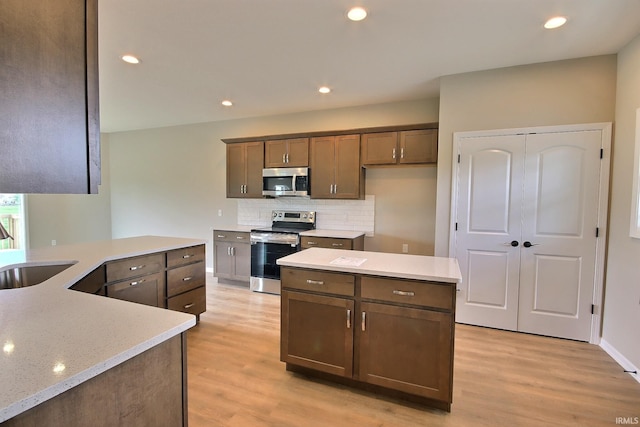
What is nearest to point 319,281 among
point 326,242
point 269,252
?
point 326,242

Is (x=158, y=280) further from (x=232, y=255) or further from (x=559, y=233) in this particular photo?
(x=559, y=233)

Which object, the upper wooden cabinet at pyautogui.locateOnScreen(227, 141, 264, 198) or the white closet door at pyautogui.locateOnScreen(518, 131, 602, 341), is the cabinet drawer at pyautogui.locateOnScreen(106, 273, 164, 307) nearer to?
the upper wooden cabinet at pyautogui.locateOnScreen(227, 141, 264, 198)

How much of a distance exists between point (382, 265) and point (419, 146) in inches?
88.5

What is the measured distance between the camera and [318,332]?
2.20 metres

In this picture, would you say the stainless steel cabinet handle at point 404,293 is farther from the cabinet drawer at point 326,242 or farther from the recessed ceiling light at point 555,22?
the recessed ceiling light at point 555,22

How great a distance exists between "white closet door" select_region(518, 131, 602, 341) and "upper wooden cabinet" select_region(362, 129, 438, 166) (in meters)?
1.05

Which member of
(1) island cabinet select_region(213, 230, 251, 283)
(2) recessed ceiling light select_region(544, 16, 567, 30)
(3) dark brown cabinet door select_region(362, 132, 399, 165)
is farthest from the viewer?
(1) island cabinet select_region(213, 230, 251, 283)

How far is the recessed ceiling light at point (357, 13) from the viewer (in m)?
2.19

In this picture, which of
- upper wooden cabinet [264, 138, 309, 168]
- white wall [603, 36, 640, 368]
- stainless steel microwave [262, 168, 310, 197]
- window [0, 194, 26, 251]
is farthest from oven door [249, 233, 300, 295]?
window [0, 194, 26, 251]

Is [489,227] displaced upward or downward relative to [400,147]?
downward

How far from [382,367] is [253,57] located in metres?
2.89

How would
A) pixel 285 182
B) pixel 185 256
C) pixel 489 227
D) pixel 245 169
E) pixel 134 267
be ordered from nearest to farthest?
pixel 134 267, pixel 185 256, pixel 489 227, pixel 285 182, pixel 245 169

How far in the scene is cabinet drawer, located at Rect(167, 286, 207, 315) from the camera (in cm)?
301

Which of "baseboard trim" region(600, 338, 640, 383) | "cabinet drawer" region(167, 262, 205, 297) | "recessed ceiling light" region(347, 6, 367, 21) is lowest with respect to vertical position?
"baseboard trim" region(600, 338, 640, 383)
